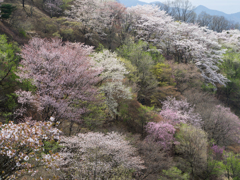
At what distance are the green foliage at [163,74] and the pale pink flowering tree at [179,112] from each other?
336 cm

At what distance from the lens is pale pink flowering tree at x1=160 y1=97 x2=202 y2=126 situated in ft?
66.3

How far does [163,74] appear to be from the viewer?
2531 cm

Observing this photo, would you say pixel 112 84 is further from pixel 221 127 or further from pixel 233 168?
pixel 221 127

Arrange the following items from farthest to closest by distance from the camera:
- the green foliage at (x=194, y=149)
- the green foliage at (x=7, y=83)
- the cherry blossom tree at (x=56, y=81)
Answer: the green foliage at (x=194, y=149), the green foliage at (x=7, y=83), the cherry blossom tree at (x=56, y=81)

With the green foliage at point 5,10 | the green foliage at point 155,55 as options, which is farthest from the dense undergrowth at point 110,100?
the green foliage at point 5,10

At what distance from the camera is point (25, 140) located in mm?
4137

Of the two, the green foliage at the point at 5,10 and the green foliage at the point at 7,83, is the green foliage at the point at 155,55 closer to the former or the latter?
the green foliage at the point at 7,83

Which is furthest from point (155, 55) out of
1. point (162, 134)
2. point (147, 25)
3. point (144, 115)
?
point (162, 134)

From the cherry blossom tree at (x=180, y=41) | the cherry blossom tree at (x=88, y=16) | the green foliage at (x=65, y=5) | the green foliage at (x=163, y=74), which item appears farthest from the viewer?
the green foliage at (x=65, y=5)

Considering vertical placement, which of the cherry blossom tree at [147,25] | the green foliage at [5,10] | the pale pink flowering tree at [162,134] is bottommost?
the pale pink flowering tree at [162,134]

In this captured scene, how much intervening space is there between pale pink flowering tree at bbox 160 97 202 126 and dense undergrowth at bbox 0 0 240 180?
0.52ft

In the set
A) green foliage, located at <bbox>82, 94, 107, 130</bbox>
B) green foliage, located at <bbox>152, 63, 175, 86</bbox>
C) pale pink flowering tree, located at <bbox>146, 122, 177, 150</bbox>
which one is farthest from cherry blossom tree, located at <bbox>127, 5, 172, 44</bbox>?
green foliage, located at <bbox>82, 94, 107, 130</bbox>

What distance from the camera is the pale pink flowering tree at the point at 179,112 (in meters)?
20.2

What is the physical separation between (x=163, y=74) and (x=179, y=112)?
725 centimetres
